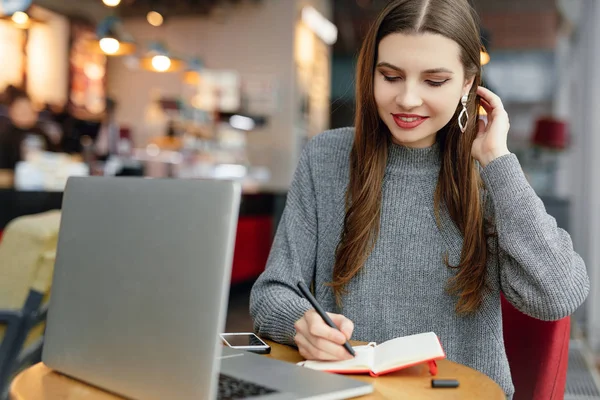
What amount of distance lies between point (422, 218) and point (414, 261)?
4.0 inches

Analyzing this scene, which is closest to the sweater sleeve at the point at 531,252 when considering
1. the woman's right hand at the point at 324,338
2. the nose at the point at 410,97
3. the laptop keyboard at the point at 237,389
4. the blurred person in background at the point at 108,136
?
the nose at the point at 410,97

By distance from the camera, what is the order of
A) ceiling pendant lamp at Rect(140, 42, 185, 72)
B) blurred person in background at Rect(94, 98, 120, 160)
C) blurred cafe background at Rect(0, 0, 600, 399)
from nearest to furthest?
blurred cafe background at Rect(0, 0, 600, 399) < blurred person in background at Rect(94, 98, 120, 160) < ceiling pendant lamp at Rect(140, 42, 185, 72)

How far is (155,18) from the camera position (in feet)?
28.7

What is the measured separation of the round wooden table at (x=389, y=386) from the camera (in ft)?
2.96

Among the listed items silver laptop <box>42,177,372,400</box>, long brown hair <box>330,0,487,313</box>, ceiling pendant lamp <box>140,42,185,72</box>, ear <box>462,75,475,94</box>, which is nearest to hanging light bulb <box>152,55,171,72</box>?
ceiling pendant lamp <box>140,42,185,72</box>

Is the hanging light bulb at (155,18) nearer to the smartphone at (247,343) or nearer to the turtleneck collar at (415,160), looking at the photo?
the turtleneck collar at (415,160)

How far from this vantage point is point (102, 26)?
6180 mm

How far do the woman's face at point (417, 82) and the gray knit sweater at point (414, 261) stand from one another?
157 millimetres

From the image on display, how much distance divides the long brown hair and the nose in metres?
0.12

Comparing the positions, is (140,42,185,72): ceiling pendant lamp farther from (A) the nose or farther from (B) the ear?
(A) the nose

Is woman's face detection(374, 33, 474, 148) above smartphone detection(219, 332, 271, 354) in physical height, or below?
above

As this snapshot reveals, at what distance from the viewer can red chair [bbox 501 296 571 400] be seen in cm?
139

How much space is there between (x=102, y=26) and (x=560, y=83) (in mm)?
7055

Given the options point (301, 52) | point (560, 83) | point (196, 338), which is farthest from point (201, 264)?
point (560, 83)
